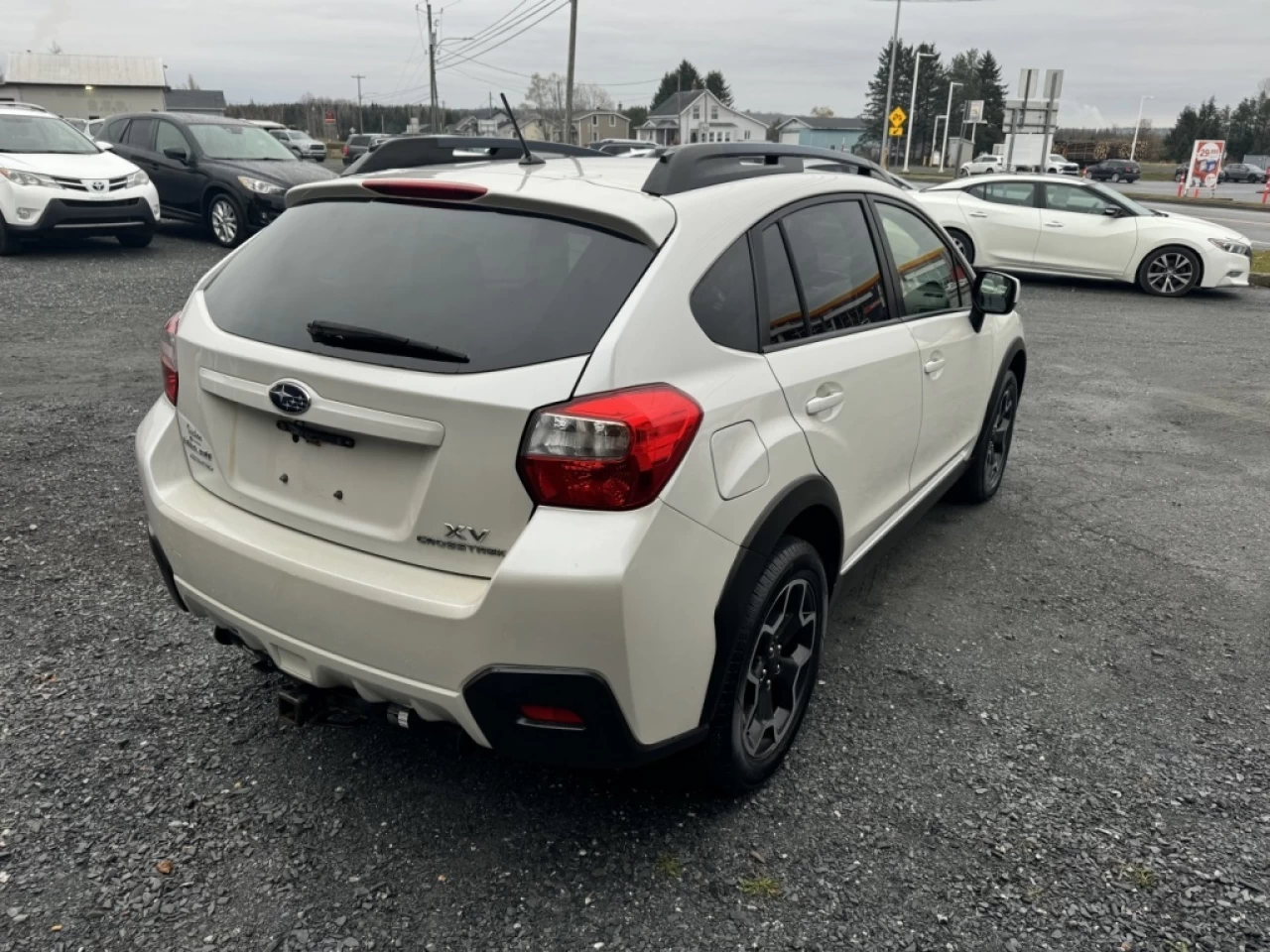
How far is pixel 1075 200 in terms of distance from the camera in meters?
13.3

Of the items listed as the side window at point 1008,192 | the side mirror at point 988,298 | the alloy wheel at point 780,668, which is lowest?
the alloy wheel at point 780,668

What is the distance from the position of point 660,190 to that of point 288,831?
1.95m

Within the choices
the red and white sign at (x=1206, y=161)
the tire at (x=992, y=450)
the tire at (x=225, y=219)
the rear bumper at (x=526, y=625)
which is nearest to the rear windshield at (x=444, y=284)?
the rear bumper at (x=526, y=625)

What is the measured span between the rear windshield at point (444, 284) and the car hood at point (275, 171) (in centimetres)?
1097

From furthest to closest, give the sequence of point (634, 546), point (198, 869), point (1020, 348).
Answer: point (1020, 348), point (198, 869), point (634, 546)

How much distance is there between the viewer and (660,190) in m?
2.59

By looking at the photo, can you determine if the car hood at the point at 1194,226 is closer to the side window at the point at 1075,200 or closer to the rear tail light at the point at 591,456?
the side window at the point at 1075,200

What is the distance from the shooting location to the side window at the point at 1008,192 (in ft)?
44.3

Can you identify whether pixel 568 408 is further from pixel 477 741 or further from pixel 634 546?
pixel 477 741

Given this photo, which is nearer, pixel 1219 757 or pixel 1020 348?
pixel 1219 757

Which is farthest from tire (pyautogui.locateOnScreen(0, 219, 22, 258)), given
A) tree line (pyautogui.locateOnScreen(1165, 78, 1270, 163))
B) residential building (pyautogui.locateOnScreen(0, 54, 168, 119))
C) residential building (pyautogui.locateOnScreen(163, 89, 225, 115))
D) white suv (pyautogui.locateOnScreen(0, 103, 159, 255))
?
tree line (pyautogui.locateOnScreen(1165, 78, 1270, 163))

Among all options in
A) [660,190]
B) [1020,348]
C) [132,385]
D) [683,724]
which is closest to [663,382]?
[660,190]

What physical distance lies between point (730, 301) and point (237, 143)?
13.3 metres

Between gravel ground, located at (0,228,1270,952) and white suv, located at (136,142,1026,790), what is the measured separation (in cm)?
34
